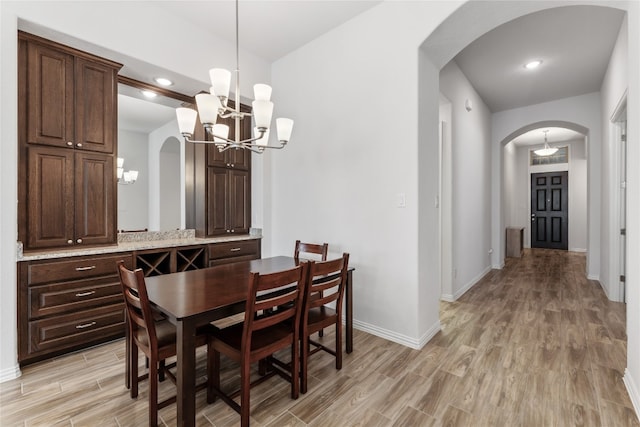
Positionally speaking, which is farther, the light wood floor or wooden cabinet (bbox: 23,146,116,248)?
wooden cabinet (bbox: 23,146,116,248)

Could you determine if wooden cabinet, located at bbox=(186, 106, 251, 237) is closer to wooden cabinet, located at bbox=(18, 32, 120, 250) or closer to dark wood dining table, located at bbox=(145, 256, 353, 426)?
wooden cabinet, located at bbox=(18, 32, 120, 250)

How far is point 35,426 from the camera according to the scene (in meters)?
1.66

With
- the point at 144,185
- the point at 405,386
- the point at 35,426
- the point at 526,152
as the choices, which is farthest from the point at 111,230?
the point at 526,152

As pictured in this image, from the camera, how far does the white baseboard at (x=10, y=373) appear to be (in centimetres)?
206

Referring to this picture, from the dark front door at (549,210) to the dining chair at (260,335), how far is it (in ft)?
30.1

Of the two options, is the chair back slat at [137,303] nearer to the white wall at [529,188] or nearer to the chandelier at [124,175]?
the chandelier at [124,175]

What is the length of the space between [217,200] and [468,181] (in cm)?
348

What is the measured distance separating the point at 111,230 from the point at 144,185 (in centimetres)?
73

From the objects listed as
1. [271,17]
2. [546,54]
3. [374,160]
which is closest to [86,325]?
[374,160]

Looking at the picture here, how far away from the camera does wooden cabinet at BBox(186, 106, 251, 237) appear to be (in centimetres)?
355

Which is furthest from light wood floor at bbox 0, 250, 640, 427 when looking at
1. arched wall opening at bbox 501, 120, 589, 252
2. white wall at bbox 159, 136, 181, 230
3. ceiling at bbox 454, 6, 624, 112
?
arched wall opening at bbox 501, 120, 589, 252

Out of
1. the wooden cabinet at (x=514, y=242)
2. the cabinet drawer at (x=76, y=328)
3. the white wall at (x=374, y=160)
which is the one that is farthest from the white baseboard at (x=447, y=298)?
the wooden cabinet at (x=514, y=242)

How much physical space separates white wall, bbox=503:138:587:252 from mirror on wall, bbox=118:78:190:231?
7.25 metres

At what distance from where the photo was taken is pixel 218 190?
3.67 metres
